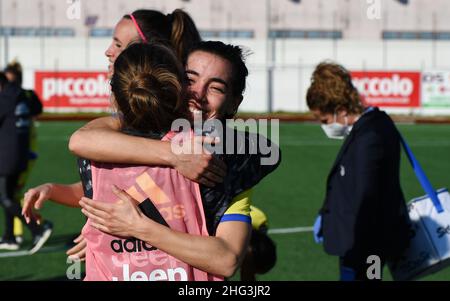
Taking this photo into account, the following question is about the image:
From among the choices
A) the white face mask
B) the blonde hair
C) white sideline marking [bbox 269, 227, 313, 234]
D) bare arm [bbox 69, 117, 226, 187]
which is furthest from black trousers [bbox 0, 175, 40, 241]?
the blonde hair

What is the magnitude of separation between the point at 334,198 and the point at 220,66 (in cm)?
233

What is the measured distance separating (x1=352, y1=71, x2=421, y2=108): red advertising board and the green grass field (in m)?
6.02

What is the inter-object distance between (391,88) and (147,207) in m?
29.5

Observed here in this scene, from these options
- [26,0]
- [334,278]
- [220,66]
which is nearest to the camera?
[220,66]

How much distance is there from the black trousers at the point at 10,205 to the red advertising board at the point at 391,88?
906 inches

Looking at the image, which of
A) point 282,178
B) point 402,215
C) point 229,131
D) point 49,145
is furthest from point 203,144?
point 49,145

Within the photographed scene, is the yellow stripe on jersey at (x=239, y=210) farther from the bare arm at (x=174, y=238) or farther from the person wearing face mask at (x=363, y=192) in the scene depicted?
the person wearing face mask at (x=363, y=192)

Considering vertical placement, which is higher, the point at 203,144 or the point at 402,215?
the point at 203,144

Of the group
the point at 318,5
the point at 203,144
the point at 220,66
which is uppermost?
the point at 318,5

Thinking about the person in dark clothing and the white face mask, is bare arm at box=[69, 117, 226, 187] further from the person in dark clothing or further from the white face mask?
the person in dark clothing

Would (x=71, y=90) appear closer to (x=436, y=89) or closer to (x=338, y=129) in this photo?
(x=436, y=89)

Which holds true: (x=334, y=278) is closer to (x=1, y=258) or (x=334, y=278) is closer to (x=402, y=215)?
(x=402, y=215)

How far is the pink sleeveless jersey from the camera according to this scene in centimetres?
241

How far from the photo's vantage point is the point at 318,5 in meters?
40.3
